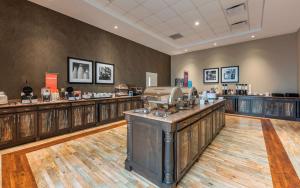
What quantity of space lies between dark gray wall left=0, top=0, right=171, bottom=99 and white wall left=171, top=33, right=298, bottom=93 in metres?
5.28

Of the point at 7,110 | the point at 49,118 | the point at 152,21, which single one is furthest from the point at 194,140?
the point at 152,21

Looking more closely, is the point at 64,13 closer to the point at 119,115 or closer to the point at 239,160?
the point at 119,115

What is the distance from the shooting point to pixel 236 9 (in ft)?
13.9

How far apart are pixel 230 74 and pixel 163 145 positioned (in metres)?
6.84

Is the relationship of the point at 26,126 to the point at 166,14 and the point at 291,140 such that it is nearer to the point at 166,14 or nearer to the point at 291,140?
the point at 166,14

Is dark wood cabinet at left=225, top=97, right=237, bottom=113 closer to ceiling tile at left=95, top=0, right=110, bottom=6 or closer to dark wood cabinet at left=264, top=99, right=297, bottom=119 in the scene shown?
dark wood cabinet at left=264, top=99, right=297, bottom=119

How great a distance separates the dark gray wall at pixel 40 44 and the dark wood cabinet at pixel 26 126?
710 millimetres

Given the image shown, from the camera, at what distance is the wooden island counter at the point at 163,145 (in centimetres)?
189

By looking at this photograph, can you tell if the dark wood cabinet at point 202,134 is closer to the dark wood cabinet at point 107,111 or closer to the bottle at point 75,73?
the dark wood cabinet at point 107,111

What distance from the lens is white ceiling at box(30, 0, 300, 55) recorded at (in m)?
3.91

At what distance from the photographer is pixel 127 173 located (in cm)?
229

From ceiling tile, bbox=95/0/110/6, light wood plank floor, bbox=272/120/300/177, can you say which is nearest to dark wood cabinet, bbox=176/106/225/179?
light wood plank floor, bbox=272/120/300/177

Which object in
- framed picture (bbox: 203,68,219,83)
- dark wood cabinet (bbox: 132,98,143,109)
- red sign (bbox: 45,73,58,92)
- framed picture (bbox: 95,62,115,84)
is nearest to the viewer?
red sign (bbox: 45,73,58,92)

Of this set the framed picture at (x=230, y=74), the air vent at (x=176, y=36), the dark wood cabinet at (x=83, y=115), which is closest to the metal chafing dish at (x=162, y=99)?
the dark wood cabinet at (x=83, y=115)
